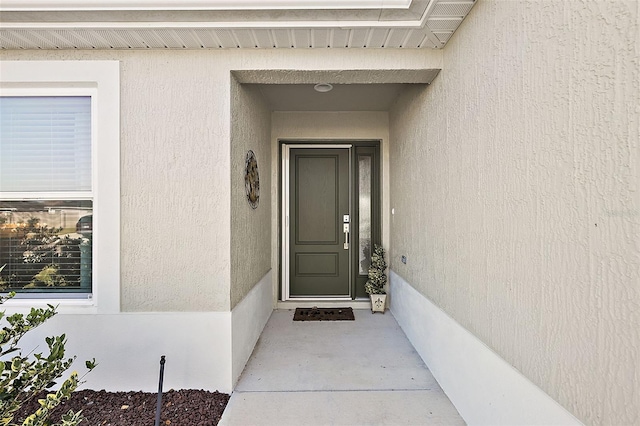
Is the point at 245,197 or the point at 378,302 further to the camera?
the point at 378,302

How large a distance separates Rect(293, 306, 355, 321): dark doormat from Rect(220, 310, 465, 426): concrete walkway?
36 centimetres

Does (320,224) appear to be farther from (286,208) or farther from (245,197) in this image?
(245,197)

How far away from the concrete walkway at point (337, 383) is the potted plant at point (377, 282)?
1.95ft

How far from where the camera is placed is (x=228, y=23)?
2154 mm

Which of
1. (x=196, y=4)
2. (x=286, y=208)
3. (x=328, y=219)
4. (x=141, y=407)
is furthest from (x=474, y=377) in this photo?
(x=286, y=208)

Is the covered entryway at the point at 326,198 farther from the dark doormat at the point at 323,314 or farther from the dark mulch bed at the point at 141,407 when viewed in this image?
the dark mulch bed at the point at 141,407

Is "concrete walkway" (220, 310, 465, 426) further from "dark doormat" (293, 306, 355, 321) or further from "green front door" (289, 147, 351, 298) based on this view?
"green front door" (289, 147, 351, 298)

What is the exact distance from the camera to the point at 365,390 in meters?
2.44

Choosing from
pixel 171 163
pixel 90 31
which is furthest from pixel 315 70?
pixel 90 31

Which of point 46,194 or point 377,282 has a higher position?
point 46,194

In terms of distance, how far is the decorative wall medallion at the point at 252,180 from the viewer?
3.01m

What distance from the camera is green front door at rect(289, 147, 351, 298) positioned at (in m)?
4.54

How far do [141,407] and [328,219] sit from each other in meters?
2.93

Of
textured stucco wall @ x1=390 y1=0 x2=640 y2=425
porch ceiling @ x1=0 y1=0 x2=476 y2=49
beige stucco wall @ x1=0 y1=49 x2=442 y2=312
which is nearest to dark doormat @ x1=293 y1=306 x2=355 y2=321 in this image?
beige stucco wall @ x1=0 y1=49 x2=442 y2=312
